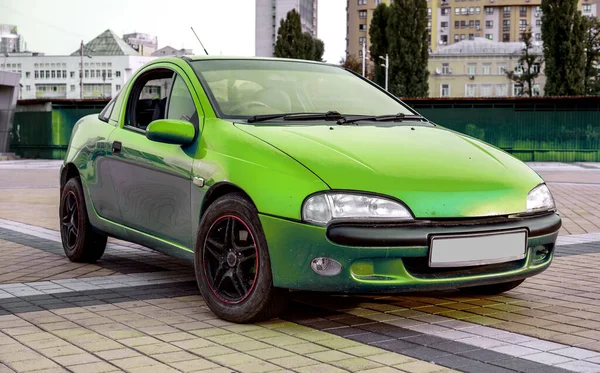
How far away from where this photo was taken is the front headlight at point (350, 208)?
434 centimetres

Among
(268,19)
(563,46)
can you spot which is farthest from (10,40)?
(563,46)

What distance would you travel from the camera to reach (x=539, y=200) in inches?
194

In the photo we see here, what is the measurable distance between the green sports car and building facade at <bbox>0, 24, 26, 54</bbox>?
7033 inches

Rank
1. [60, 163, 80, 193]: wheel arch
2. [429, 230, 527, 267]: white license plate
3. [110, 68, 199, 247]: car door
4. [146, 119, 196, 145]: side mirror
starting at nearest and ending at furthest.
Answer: [429, 230, 527, 267]: white license plate, [146, 119, 196, 145]: side mirror, [110, 68, 199, 247]: car door, [60, 163, 80, 193]: wheel arch

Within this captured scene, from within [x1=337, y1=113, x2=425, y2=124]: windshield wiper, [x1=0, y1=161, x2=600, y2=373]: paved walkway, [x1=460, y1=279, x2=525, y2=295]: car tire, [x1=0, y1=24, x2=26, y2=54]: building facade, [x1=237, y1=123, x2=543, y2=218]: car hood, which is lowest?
[x1=0, y1=161, x2=600, y2=373]: paved walkway

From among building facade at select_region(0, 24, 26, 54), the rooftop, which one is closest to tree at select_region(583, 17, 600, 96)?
the rooftop

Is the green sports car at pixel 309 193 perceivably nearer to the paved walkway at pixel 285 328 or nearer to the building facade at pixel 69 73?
the paved walkway at pixel 285 328

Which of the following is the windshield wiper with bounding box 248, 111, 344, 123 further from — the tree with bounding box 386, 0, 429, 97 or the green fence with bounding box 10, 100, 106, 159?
the tree with bounding box 386, 0, 429, 97

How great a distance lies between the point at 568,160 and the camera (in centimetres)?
2717

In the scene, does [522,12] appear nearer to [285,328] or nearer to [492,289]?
[492,289]

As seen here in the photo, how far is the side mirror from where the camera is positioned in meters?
5.18

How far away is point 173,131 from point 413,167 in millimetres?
1483

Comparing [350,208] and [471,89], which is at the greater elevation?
[471,89]

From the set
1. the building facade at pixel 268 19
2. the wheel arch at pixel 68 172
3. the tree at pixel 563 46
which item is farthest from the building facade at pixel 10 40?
the wheel arch at pixel 68 172
